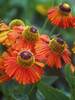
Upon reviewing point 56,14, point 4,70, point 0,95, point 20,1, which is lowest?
point 0,95

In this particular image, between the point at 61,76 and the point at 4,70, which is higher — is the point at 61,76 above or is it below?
below

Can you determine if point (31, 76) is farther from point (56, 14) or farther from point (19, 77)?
point (56, 14)

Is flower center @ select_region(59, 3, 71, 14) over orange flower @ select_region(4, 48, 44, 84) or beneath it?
over

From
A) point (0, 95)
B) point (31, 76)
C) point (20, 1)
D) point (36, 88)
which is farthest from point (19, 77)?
point (20, 1)

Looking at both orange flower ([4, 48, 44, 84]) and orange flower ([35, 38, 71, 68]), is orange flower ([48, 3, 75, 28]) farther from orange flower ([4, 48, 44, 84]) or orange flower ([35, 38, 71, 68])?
orange flower ([4, 48, 44, 84])

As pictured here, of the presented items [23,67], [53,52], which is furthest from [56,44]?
[23,67]

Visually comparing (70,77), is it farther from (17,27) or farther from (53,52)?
(17,27)

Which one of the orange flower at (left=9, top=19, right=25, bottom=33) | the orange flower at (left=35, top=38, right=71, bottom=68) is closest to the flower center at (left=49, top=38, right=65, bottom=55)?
the orange flower at (left=35, top=38, right=71, bottom=68)
